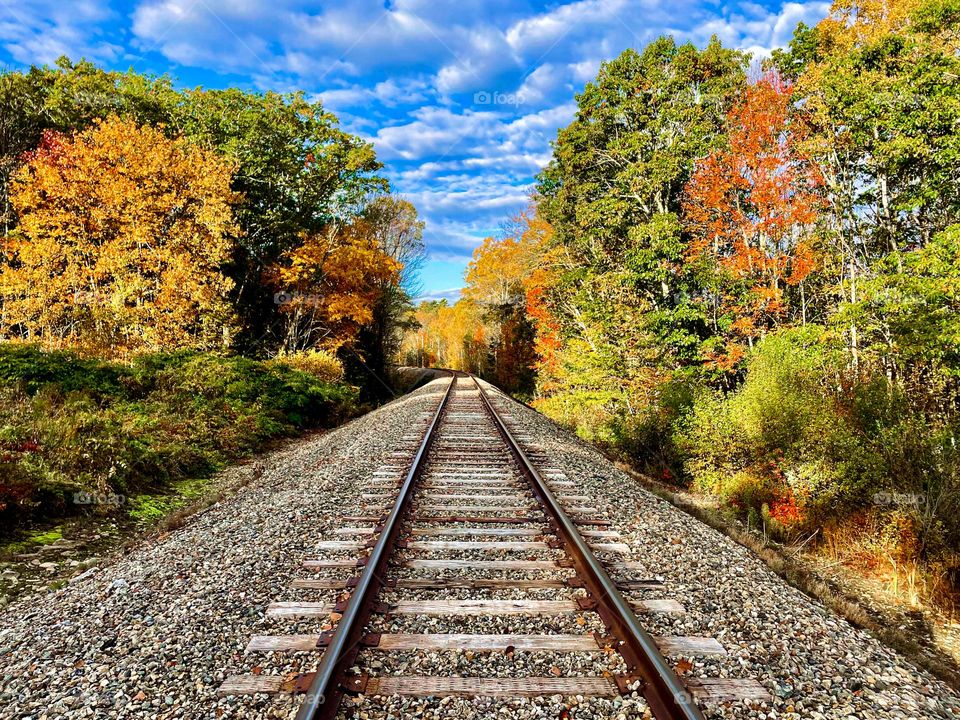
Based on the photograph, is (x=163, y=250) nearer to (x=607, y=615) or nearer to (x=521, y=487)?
(x=521, y=487)

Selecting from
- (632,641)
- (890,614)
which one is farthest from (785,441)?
(632,641)

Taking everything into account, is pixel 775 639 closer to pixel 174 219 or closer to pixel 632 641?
pixel 632 641

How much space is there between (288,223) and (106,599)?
19903 millimetres

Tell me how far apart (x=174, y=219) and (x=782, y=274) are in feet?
66.7

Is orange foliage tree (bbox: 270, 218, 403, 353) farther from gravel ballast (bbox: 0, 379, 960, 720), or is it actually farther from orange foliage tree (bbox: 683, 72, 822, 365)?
gravel ballast (bbox: 0, 379, 960, 720)

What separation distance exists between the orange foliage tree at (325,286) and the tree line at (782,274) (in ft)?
28.1

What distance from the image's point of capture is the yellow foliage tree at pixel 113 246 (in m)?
14.7

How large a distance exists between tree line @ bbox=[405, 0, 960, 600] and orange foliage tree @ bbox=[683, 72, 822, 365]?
8cm

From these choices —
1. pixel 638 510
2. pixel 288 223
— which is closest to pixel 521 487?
pixel 638 510

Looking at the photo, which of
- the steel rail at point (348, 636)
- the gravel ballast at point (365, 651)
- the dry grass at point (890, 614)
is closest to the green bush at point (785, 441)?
the dry grass at point (890, 614)

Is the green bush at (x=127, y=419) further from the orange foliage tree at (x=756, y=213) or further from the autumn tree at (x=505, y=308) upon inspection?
the autumn tree at (x=505, y=308)

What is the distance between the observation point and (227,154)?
18.4m

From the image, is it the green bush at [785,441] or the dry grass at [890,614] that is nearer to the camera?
the dry grass at [890,614]

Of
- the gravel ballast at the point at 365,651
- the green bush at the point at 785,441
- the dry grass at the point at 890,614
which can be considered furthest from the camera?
the green bush at the point at 785,441
